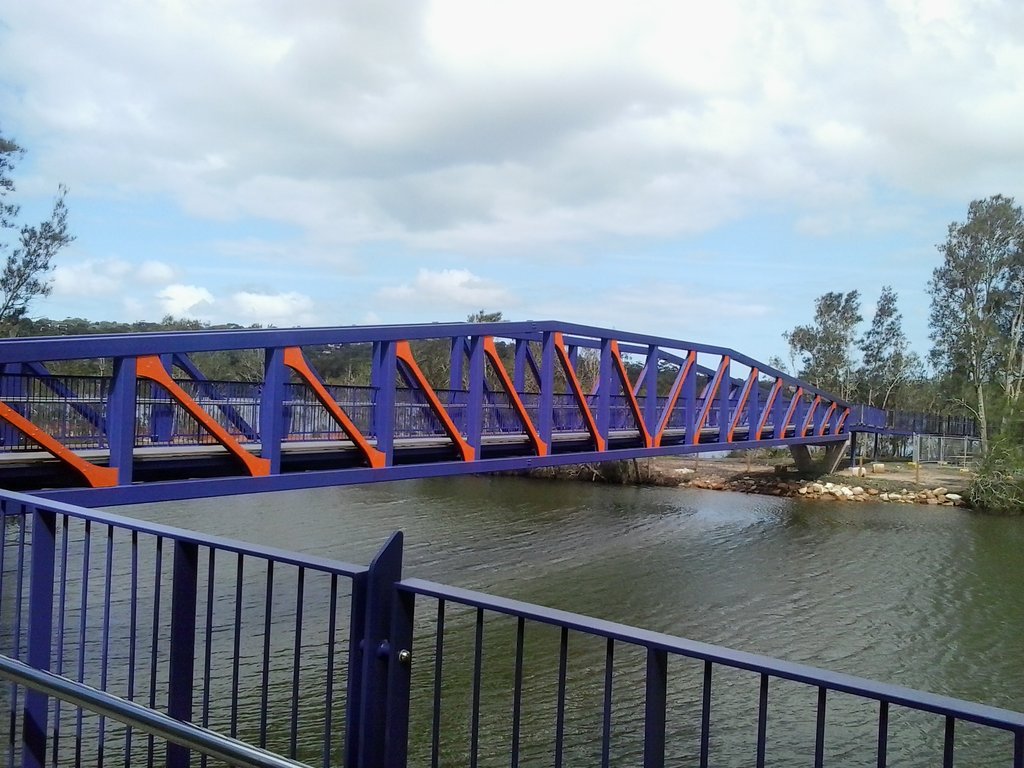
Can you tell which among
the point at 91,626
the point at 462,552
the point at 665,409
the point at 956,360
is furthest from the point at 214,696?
the point at 956,360

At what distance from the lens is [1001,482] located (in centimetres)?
2994

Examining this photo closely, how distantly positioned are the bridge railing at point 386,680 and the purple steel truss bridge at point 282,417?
4.14 feet

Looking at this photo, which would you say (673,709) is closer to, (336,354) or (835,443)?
(835,443)

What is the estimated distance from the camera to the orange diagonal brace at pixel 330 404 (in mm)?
12531

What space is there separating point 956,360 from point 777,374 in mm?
17849

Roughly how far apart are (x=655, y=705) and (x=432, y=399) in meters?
12.7

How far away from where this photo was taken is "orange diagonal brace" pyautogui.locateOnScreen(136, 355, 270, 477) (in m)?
10.6

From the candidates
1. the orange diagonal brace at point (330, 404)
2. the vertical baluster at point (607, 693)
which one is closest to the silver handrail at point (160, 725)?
the vertical baluster at point (607, 693)

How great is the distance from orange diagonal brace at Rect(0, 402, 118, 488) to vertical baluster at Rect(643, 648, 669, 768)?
851 centimetres

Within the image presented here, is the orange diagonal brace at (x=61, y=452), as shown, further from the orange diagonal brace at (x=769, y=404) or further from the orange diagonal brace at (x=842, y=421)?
the orange diagonal brace at (x=842, y=421)

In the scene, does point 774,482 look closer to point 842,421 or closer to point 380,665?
point 842,421

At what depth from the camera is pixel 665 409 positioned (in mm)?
24328

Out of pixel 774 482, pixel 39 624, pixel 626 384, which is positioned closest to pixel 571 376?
pixel 626 384

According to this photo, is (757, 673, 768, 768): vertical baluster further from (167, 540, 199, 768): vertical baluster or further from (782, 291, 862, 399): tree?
(782, 291, 862, 399): tree
